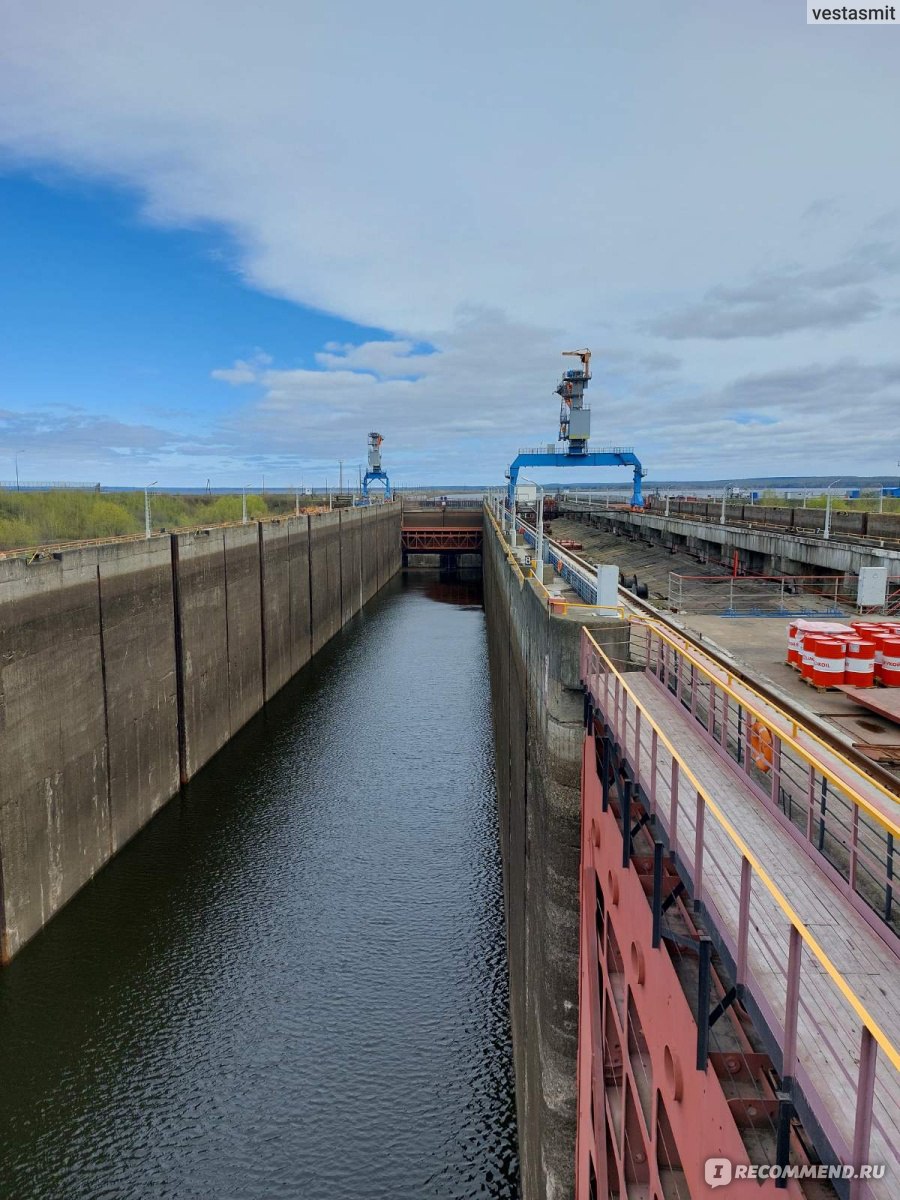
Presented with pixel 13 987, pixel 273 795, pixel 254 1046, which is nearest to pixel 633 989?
pixel 254 1046

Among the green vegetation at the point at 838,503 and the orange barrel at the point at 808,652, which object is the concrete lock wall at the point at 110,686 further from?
the green vegetation at the point at 838,503

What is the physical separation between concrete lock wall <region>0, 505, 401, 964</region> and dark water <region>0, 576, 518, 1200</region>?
1.41 m

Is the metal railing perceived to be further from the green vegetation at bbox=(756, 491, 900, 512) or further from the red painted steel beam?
the green vegetation at bbox=(756, 491, 900, 512)

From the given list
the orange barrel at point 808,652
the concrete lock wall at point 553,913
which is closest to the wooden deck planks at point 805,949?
the concrete lock wall at point 553,913

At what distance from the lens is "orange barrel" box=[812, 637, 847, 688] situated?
Answer: 12.2m

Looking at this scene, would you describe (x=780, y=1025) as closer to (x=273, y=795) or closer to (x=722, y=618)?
(x=722, y=618)

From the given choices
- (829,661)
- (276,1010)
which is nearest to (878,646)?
(829,661)

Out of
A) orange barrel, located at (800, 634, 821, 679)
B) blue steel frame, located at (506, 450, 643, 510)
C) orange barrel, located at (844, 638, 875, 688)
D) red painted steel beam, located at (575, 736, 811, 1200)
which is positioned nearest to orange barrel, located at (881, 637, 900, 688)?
orange barrel, located at (844, 638, 875, 688)

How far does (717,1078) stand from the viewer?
5223mm

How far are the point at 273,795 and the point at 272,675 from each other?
13134 millimetres

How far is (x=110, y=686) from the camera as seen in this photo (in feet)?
72.9

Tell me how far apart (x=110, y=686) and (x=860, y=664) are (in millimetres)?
19596

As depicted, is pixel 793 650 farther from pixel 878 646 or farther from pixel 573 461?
pixel 573 461

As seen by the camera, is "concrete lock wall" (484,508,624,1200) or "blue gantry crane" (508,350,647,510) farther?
"blue gantry crane" (508,350,647,510)
